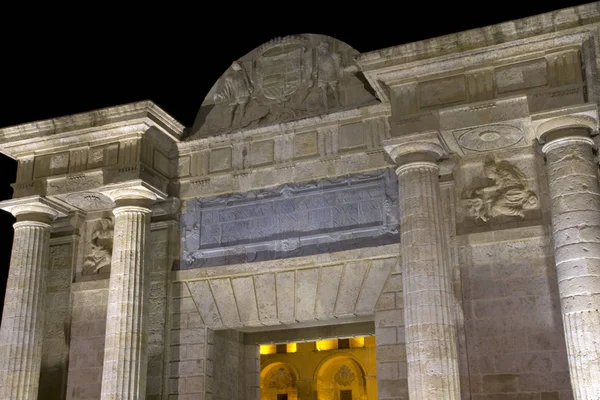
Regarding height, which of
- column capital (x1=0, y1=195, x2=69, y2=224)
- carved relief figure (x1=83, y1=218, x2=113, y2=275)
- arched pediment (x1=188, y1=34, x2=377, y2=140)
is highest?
arched pediment (x1=188, y1=34, x2=377, y2=140)

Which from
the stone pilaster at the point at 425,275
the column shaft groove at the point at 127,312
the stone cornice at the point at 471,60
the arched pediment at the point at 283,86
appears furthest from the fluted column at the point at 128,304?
the stone cornice at the point at 471,60

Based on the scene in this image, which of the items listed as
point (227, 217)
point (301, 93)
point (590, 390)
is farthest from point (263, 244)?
point (590, 390)

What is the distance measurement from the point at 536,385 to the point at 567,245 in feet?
8.80

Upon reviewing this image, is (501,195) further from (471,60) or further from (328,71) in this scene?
(328,71)

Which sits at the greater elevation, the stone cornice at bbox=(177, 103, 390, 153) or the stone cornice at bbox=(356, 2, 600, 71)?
the stone cornice at bbox=(356, 2, 600, 71)

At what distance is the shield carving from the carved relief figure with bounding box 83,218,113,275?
4.77 m

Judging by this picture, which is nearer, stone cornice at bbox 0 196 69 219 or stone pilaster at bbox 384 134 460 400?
stone pilaster at bbox 384 134 460 400

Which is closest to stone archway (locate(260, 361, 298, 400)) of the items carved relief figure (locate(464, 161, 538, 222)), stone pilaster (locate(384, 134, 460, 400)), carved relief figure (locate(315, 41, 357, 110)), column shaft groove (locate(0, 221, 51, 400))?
column shaft groove (locate(0, 221, 51, 400))

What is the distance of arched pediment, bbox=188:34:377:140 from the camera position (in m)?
16.4

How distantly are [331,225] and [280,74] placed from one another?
3.77 meters

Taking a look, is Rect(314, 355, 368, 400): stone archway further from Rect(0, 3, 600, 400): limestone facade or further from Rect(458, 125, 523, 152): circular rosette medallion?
Rect(458, 125, 523, 152): circular rosette medallion

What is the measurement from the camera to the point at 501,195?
14.6 metres

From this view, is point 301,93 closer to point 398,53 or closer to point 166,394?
point 398,53

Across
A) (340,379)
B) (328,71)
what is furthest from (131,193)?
(340,379)
